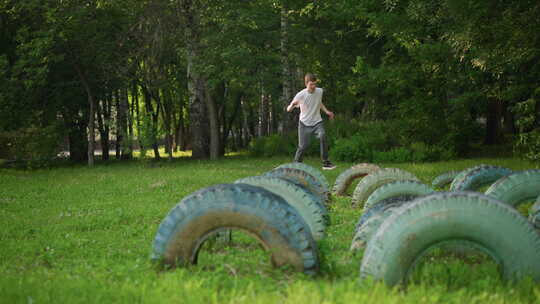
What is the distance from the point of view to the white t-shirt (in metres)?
14.1

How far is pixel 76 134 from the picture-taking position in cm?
3088

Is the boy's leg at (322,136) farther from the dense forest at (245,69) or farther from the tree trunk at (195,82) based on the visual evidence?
the tree trunk at (195,82)

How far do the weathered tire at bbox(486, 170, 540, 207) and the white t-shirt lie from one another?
7.37 m

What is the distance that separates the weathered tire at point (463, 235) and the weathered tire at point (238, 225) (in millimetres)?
662

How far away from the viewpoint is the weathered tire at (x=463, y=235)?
440 centimetres

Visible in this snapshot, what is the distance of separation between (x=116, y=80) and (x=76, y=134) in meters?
5.03

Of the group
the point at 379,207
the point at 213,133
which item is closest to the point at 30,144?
the point at 213,133

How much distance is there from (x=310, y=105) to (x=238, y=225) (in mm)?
9379

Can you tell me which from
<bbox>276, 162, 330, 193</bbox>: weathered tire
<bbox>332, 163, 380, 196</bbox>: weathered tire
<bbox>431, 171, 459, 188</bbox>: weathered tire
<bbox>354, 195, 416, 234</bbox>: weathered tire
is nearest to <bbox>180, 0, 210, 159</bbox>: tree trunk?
<bbox>332, 163, 380, 196</bbox>: weathered tire

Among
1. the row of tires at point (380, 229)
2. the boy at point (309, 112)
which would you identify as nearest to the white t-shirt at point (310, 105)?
the boy at point (309, 112)

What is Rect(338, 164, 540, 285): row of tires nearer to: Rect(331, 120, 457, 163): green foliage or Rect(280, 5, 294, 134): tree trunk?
Rect(331, 120, 457, 163): green foliage

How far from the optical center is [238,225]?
5000 millimetres

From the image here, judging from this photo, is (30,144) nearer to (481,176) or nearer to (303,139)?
(303,139)

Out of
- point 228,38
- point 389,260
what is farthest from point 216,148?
point 389,260
